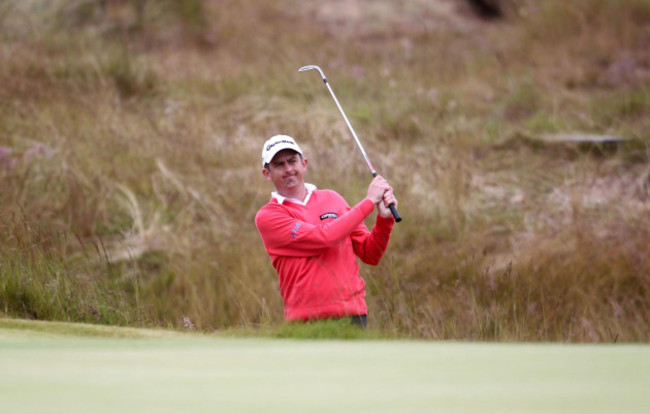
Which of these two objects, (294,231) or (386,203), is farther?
(386,203)

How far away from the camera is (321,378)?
6.57ft

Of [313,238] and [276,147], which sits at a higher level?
[276,147]

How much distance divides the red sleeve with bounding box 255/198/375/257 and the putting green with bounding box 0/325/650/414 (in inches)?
56.5

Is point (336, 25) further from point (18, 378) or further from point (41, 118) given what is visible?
point (18, 378)

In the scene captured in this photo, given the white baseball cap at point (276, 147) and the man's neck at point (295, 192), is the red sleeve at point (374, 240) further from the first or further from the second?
the white baseball cap at point (276, 147)

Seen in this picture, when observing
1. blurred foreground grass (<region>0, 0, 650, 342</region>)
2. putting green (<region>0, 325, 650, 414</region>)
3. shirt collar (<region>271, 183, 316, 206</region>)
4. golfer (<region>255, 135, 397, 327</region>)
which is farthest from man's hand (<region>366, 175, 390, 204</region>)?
putting green (<region>0, 325, 650, 414</region>)

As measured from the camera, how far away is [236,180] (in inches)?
340

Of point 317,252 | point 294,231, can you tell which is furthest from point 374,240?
point 294,231

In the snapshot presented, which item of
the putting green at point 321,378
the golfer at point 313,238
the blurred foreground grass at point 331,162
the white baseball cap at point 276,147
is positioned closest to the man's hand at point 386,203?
the golfer at point 313,238

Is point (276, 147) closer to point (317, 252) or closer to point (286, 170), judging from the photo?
point (286, 170)

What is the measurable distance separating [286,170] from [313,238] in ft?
1.27

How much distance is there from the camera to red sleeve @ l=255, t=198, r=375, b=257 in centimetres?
407

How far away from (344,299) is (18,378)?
2.31m

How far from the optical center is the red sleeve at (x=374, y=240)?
430 centimetres
